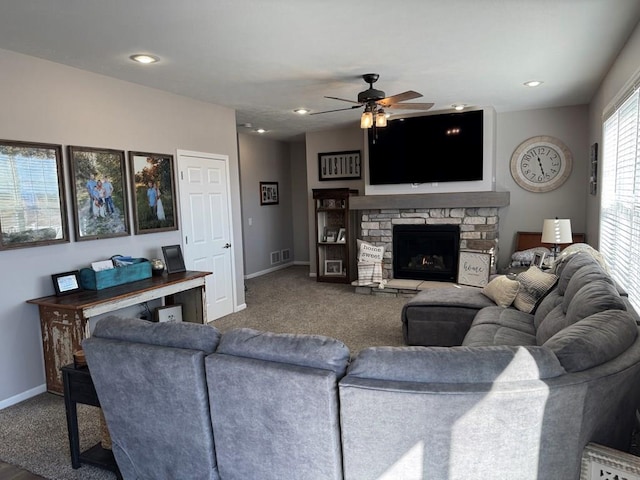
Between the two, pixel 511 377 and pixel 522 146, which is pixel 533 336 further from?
pixel 522 146

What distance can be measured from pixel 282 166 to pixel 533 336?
20.8ft

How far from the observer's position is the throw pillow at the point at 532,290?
348cm

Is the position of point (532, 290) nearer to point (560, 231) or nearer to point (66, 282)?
point (560, 231)

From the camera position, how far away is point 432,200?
19.2ft

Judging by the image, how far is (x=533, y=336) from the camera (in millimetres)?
2898

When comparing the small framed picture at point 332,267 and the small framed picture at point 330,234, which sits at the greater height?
the small framed picture at point 330,234

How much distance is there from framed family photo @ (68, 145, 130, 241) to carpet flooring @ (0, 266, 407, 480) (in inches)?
54.3

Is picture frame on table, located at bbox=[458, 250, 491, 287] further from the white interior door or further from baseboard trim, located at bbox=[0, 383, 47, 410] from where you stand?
baseboard trim, located at bbox=[0, 383, 47, 410]

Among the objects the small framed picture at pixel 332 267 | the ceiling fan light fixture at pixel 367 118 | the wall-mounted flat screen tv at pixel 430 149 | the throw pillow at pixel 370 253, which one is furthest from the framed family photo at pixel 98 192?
the small framed picture at pixel 332 267

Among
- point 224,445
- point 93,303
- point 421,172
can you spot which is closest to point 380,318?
point 421,172

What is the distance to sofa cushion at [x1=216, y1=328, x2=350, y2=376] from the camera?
156 centimetres

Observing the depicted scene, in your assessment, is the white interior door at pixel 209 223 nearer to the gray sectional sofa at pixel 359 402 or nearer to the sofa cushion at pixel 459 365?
the gray sectional sofa at pixel 359 402

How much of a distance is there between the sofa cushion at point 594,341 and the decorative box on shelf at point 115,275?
3204 mm

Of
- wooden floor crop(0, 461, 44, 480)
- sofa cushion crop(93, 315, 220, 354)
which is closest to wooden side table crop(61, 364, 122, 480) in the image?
wooden floor crop(0, 461, 44, 480)
